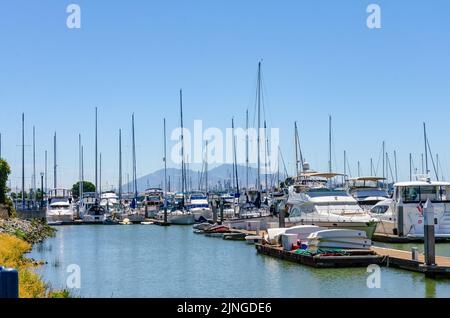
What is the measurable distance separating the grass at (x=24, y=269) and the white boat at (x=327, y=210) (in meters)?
19.8

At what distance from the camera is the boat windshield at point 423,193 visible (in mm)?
50156

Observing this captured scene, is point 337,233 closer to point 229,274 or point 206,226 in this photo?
point 229,274

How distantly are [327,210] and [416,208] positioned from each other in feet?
20.7

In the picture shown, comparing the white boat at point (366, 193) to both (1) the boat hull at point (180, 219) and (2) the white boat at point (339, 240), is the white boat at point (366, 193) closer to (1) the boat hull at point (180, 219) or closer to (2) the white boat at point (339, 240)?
(1) the boat hull at point (180, 219)

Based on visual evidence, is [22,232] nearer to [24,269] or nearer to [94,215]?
[24,269]

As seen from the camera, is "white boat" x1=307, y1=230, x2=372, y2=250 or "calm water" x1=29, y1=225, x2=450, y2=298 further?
"white boat" x1=307, y1=230, x2=372, y2=250

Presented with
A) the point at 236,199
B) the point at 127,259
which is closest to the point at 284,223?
the point at 127,259

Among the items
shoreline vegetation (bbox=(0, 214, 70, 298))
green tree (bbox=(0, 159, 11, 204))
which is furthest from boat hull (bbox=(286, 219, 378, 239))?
green tree (bbox=(0, 159, 11, 204))

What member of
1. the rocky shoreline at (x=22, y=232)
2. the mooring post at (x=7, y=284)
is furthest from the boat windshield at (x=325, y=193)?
the mooring post at (x=7, y=284)

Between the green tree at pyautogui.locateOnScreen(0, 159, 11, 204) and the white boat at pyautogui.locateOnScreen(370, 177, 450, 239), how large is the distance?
39.6 meters

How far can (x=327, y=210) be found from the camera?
52.1 metres

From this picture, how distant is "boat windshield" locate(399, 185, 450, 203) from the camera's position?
50.2m

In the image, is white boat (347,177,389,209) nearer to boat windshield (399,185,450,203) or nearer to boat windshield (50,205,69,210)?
boat windshield (399,185,450,203)
